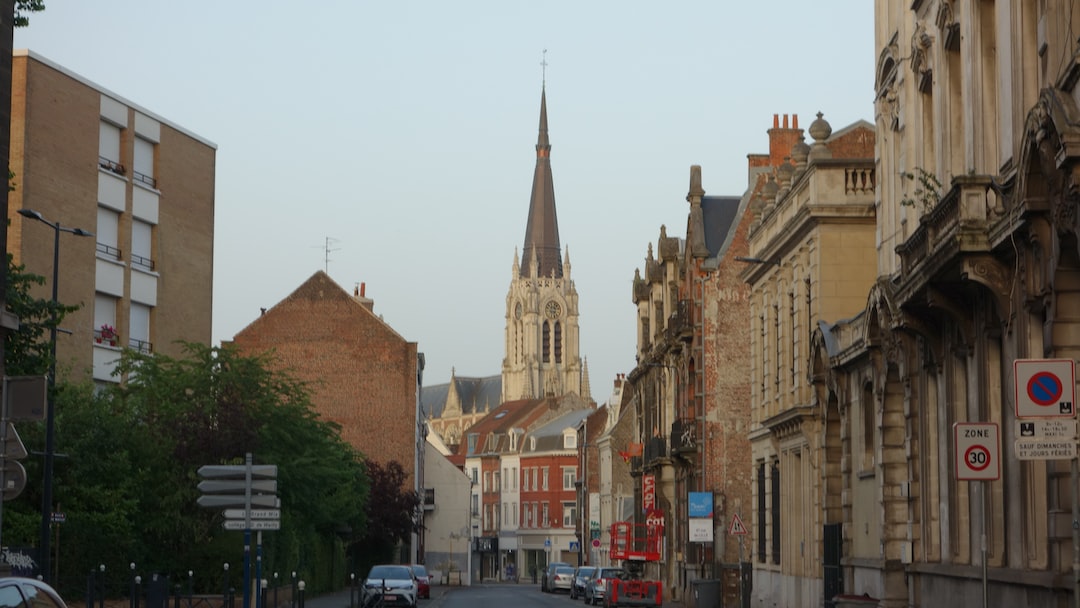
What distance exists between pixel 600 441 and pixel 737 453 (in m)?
51.9

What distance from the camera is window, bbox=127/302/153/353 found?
175ft

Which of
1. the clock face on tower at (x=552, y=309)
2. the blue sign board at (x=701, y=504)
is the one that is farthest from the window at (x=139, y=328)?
the clock face on tower at (x=552, y=309)

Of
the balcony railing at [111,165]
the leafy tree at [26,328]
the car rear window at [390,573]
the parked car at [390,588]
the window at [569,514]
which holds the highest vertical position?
the balcony railing at [111,165]

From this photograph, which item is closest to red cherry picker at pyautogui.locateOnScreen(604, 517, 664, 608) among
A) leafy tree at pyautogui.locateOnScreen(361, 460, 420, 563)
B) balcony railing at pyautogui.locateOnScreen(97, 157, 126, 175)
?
leafy tree at pyautogui.locateOnScreen(361, 460, 420, 563)

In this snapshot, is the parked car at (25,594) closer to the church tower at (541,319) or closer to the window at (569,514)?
the window at (569,514)

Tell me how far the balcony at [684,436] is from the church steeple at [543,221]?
126 m

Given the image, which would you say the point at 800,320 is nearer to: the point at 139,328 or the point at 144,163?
the point at 139,328

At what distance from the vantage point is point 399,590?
4503 cm

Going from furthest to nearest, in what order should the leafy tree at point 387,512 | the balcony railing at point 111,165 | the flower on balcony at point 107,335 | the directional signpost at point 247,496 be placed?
the leafy tree at point 387,512 < the balcony railing at point 111,165 < the flower on balcony at point 107,335 < the directional signpost at point 247,496

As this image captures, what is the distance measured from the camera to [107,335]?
168 ft

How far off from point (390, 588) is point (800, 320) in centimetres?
1406

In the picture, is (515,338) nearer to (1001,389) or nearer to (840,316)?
(840,316)

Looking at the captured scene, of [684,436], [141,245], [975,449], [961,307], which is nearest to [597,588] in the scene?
[684,436]

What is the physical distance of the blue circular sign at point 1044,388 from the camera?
12422mm
